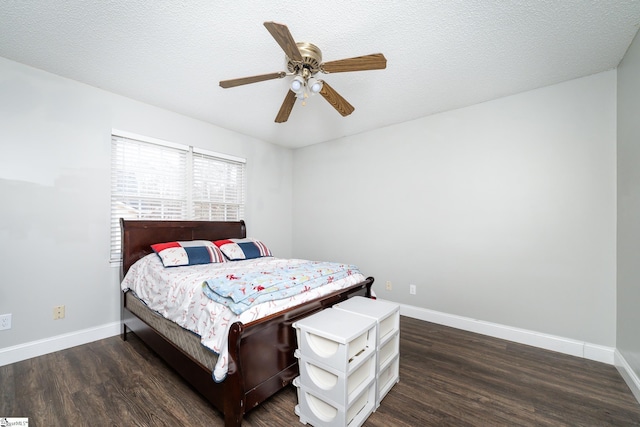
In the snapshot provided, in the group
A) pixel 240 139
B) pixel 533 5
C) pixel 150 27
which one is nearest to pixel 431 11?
pixel 533 5

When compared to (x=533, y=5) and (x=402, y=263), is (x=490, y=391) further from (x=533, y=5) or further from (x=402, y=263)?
(x=533, y=5)

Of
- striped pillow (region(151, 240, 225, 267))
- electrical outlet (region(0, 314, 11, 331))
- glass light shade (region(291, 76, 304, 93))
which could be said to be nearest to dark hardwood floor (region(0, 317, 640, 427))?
electrical outlet (region(0, 314, 11, 331))

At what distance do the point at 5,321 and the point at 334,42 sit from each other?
3535 millimetres

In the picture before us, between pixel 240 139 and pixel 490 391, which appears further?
pixel 240 139

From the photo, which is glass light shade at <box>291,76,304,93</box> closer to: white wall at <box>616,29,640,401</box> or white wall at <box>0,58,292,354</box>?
white wall at <box>0,58,292,354</box>

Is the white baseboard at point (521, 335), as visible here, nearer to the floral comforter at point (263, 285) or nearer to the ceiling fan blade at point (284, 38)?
the floral comforter at point (263, 285)

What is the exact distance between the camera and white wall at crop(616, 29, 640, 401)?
1896 millimetres

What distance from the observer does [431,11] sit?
170cm

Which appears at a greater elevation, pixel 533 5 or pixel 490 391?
pixel 533 5

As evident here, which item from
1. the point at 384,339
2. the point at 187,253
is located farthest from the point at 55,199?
the point at 384,339

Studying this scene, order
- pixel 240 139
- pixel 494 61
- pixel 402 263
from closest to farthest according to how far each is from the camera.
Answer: pixel 494 61
pixel 402 263
pixel 240 139

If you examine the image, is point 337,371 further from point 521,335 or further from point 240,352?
point 521,335

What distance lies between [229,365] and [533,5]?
9.20 ft

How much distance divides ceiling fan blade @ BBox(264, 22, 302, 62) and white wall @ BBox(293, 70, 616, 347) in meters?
2.24
